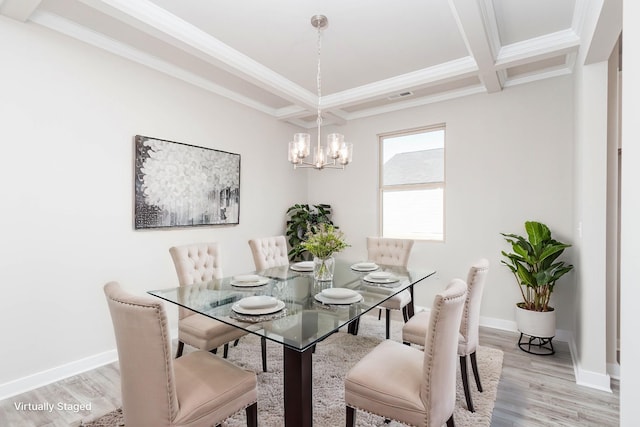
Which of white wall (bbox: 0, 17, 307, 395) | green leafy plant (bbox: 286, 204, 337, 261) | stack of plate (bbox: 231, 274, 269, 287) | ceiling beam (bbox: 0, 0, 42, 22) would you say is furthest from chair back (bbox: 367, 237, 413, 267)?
ceiling beam (bbox: 0, 0, 42, 22)

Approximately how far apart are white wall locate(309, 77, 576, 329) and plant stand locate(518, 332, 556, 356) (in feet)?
1.03

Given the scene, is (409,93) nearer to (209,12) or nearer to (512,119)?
(512,119)

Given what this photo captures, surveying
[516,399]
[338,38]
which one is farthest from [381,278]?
[338,38]

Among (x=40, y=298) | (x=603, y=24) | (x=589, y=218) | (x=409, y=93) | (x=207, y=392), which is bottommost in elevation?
(x=207, y=392)

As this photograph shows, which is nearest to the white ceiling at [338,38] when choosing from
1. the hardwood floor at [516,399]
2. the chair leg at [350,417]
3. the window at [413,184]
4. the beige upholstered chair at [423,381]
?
the window at [413,184]

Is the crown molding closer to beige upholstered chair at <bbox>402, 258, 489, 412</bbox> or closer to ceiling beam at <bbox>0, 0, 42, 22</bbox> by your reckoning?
ceiling beam at <bbox>0, 0, 42, 22</bbox>

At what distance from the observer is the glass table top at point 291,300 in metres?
1.63

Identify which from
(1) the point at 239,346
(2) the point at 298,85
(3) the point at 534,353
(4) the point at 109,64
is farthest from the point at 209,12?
(3) the point at 534,353

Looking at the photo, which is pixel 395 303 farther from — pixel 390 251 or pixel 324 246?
pixel 324 246

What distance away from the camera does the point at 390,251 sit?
368cm

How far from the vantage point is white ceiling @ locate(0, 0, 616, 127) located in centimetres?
241

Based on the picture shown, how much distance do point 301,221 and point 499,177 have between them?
2660 mm

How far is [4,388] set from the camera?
2.34 m

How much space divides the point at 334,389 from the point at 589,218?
238 cm
